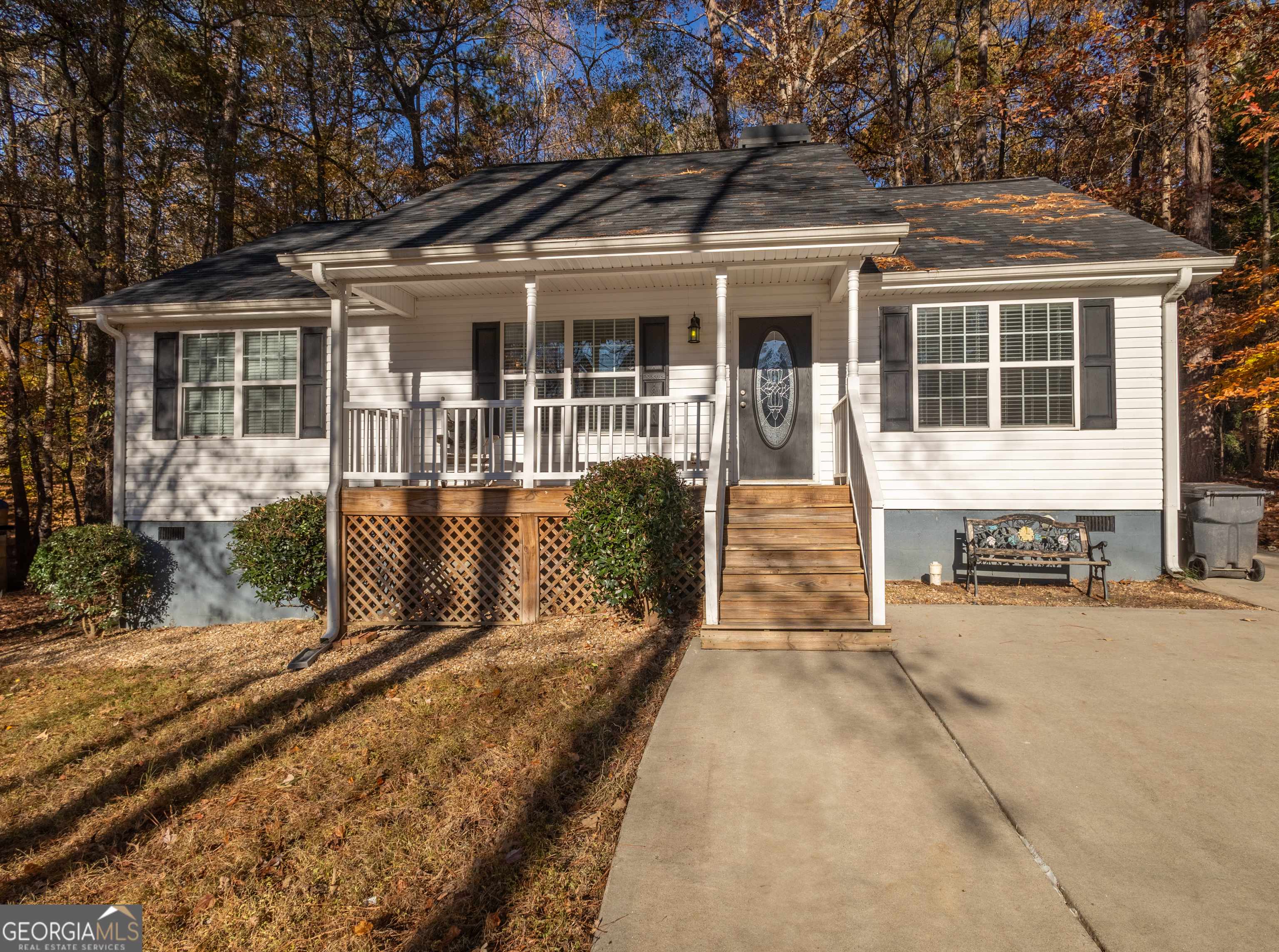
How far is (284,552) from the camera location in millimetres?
6871

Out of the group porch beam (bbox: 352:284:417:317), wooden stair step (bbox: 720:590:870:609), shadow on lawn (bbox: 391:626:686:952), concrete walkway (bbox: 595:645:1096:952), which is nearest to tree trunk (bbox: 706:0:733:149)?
porch beam (bbox: 352:284:417:317)

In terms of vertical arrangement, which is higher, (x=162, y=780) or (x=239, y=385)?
(x=239, y=385)

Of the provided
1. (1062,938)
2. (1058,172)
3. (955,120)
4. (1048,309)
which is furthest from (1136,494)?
(955,120)

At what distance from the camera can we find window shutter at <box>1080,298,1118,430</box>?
7453 millimetres

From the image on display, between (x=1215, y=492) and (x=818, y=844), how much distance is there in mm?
7664

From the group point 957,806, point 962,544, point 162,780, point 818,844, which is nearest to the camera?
point 818,844

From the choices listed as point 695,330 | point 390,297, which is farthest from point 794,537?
point 390,297

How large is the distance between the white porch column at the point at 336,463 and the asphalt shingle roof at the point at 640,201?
0.69 metres

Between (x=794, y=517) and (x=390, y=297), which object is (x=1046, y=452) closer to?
(x=794, y=517)

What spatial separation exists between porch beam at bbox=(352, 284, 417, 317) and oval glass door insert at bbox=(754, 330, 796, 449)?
4378mm

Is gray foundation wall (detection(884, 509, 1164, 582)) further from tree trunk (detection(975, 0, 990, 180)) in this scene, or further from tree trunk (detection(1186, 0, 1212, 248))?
tree trunk (detection(975, 0, 990, 180))

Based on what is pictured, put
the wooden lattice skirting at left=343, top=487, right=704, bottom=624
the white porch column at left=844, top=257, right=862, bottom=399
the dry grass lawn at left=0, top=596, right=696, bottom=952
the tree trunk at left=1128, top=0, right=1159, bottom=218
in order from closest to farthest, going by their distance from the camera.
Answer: the dry grass lawn at left=0, top=596, right=696, bottom=952 < the white porch column at left=844, top=257, right=862, bottom=399 < the wooden lattice skirting at left=343, top=487, right=704, bottom=624 < the tree trunk at left=1128, top=0, right=1159, bottom=218

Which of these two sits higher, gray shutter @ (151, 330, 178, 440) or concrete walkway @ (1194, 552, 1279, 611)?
gray shutter @ (151, 330, 178, 440)

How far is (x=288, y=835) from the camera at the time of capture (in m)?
3.03
